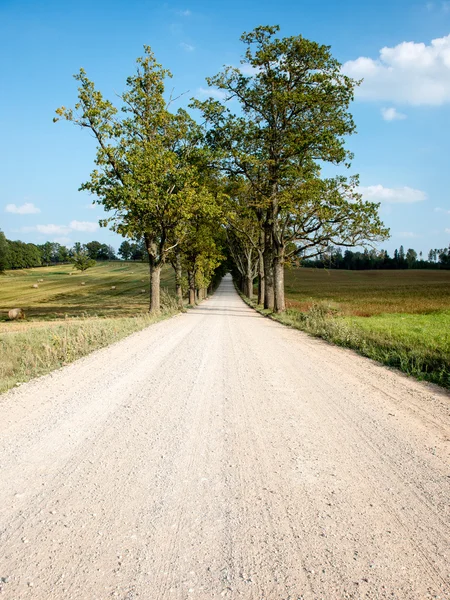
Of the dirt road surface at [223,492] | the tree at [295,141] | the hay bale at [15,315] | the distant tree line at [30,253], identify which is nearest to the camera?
the dirt road surface at [223,492]

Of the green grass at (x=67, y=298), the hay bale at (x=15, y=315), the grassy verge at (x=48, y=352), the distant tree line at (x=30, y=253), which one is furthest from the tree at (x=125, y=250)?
the grassy verge at (x=48, y=352)

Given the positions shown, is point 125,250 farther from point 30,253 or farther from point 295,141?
point 295,141

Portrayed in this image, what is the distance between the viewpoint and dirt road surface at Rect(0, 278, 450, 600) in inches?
93.5

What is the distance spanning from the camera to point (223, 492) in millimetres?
3316

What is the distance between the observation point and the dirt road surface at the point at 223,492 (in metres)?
2.38

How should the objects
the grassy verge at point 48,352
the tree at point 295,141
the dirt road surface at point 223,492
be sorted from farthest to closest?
the tree at point 295,141 → the grassy verge at point 48,352 → the dirt road surface at point 223,492

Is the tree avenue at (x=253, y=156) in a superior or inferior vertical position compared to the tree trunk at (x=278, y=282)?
superior

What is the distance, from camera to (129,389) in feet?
21.4

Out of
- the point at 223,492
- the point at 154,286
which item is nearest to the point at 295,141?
the point at 154,286

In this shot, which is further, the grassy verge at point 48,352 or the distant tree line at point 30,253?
the distant tree line at point 30,253

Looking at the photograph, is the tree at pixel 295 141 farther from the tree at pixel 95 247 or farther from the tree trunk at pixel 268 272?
the tree at pixel 95 247

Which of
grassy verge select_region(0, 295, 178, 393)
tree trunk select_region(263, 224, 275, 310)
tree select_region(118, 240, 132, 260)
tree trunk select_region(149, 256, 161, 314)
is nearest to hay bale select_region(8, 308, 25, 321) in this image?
tree trunk select_region(149, 256, 161, 314)

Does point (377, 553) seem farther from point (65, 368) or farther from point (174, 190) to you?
point (174, 190)

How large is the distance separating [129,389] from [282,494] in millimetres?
3853
